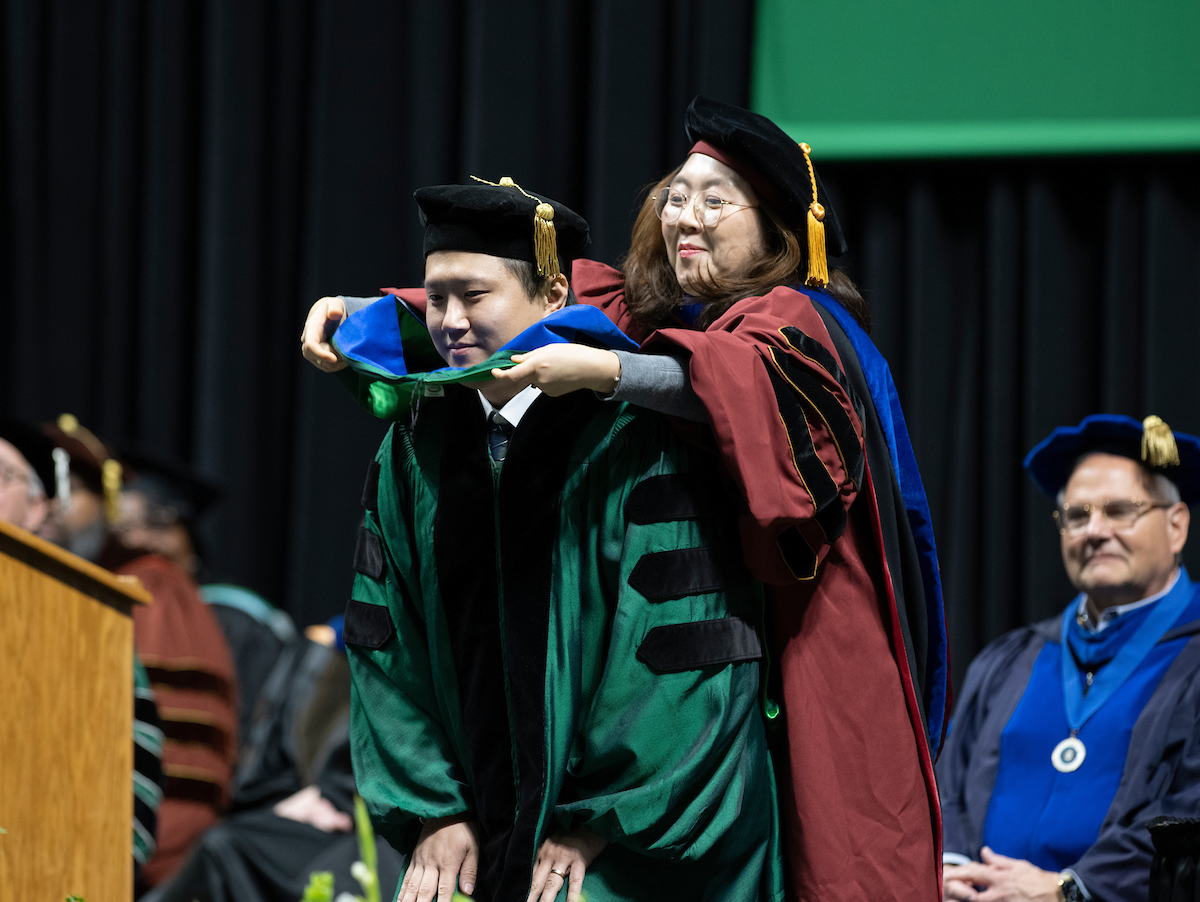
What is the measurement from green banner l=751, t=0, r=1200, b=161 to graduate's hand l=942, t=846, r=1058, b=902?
2270mm

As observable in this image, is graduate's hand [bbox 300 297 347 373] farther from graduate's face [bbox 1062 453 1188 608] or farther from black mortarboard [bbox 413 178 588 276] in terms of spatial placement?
graduate's face [bbox 1062 453 1188 608]

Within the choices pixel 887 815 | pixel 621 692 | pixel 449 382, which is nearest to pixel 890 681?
pixel 887 815

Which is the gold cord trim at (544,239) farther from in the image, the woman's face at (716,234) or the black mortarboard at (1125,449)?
the black mortarboard at (1125,449)

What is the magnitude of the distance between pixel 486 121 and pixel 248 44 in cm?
100

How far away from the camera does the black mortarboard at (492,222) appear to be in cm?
171

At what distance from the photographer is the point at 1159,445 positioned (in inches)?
123

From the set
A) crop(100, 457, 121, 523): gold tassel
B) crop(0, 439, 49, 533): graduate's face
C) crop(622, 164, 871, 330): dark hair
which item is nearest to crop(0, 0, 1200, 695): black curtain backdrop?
crop(100, 457, 121, 523): gold tassel

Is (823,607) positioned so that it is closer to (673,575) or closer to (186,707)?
(673,575)

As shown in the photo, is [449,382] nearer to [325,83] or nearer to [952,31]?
[952,31]

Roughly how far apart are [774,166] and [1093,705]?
170cm

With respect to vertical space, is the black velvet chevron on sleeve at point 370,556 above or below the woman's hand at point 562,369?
below

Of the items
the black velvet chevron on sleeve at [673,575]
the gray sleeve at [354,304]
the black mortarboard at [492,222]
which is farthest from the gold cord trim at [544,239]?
the black velvet chevron on sleeve at [673,575]

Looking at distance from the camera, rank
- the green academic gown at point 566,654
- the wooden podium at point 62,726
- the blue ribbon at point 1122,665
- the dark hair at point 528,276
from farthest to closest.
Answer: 1. the blue ribbon at point 1122,665
2. the wooden podium at point 62,726
3. the dark hair at point 528,276
4. the green academic gown at point 566,654

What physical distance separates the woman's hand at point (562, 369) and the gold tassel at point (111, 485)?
317 centimetres
